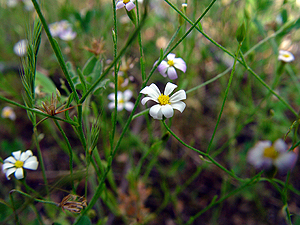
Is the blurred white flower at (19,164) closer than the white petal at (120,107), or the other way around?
the blurred white flower at (19,164)

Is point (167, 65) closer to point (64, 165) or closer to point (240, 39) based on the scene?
point (240, 39)

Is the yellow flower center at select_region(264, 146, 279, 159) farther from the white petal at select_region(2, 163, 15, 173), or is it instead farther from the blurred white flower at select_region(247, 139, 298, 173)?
the white petal at select_region(2, 163, 15, 173)

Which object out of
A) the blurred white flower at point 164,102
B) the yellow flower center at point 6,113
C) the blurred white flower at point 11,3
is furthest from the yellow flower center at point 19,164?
the blurred white flower at point 11,3

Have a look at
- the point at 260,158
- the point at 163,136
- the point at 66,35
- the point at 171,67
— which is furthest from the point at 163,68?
the point at 66,35


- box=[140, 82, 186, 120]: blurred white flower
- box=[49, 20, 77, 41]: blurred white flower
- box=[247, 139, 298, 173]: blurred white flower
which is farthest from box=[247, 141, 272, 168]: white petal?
box=[49, 20, 77, 41]: blurred white flower

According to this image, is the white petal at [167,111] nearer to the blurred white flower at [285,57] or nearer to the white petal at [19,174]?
the white petal at [19,174]

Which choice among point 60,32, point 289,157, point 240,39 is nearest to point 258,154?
point 289,157
